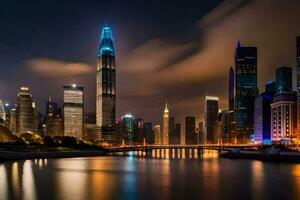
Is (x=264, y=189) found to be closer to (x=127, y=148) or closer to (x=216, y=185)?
(x=216, y=185)

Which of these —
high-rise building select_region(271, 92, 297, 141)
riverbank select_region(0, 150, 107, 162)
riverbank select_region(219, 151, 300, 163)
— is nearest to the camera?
riverbank select_region(219, 151, 300, 163)

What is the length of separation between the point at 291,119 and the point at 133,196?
149m

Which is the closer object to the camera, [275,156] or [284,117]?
[275,156]

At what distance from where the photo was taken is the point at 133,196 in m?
38.8

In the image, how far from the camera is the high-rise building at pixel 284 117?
174675 mm

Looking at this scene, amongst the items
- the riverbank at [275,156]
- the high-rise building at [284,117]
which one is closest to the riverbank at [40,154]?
the riverbank at [275,156]

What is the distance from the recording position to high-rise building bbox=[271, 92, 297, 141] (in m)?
175

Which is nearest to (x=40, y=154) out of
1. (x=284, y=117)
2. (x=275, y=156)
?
(x=275, y=156)

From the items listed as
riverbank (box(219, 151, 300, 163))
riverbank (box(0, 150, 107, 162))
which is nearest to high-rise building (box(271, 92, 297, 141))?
riverbank (box(219, 151, 300, 163))

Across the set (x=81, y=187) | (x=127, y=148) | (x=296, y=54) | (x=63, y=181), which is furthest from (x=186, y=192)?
(x=296, y=54)

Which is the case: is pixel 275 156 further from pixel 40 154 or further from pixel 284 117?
pixel 284 117

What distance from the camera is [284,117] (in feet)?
587

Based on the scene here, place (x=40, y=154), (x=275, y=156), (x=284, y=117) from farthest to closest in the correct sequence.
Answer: (x=284, y=117) < (x=40, y=154) < (x=275, y=156)

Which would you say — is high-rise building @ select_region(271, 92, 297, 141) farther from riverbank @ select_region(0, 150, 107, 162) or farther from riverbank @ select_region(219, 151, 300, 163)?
riverbank @ select_region(0, 150, 107, 162)
